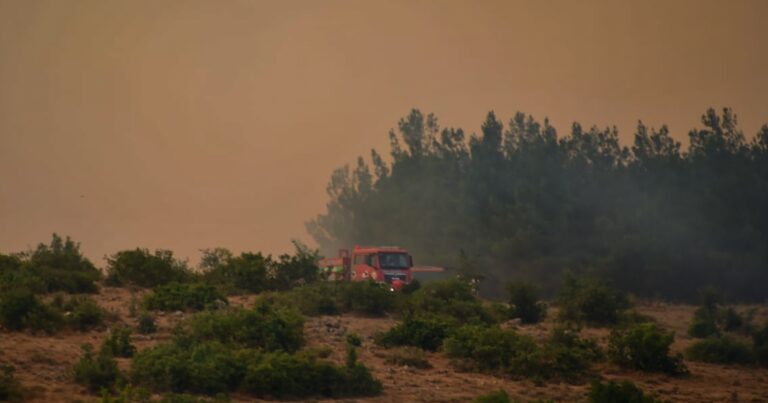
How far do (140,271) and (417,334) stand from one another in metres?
→ 9.59

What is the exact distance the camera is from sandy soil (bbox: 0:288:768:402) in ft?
66.9

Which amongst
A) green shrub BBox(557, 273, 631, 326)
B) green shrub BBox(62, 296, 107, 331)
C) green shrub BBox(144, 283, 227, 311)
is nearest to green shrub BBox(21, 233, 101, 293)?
green shrub BBox(144, 283, 227, 311)

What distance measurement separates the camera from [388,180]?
7894 centimetres

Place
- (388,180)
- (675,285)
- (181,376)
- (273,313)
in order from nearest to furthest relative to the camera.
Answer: (181,376) → (273,313) → (675,285) → (388,180)

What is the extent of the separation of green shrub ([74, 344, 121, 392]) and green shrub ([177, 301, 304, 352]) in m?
3.55

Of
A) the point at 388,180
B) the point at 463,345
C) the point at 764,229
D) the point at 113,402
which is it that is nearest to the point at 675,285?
the point at 764,229

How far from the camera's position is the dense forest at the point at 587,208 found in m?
60.8

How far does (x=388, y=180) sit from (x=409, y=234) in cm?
826

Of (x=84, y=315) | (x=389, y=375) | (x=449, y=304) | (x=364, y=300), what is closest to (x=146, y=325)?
(x=84, y=315)

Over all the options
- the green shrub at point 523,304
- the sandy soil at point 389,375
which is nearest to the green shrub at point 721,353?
the sandy soil at point 389,375

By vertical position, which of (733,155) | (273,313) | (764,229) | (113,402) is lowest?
(113,402)

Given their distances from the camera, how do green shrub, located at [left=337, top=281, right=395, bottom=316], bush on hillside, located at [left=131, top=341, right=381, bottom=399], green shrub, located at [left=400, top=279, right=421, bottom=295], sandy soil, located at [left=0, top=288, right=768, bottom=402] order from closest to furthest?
bush on hillside, located at [left=131, top=341, right=381, bottom=399], sandy soil, located at [left=0, top=288, right=768, bottom=402], green shrub, located at [left=337, top=281, right=395, bottom=316], green shrub, located at [left=400, top=279, right=421, bottom=295]

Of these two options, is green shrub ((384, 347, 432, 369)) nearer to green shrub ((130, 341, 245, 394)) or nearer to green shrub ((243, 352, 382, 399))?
green shrub ((243, 352, 382, 399))

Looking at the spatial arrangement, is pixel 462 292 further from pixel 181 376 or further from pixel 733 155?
pixel 733 155
